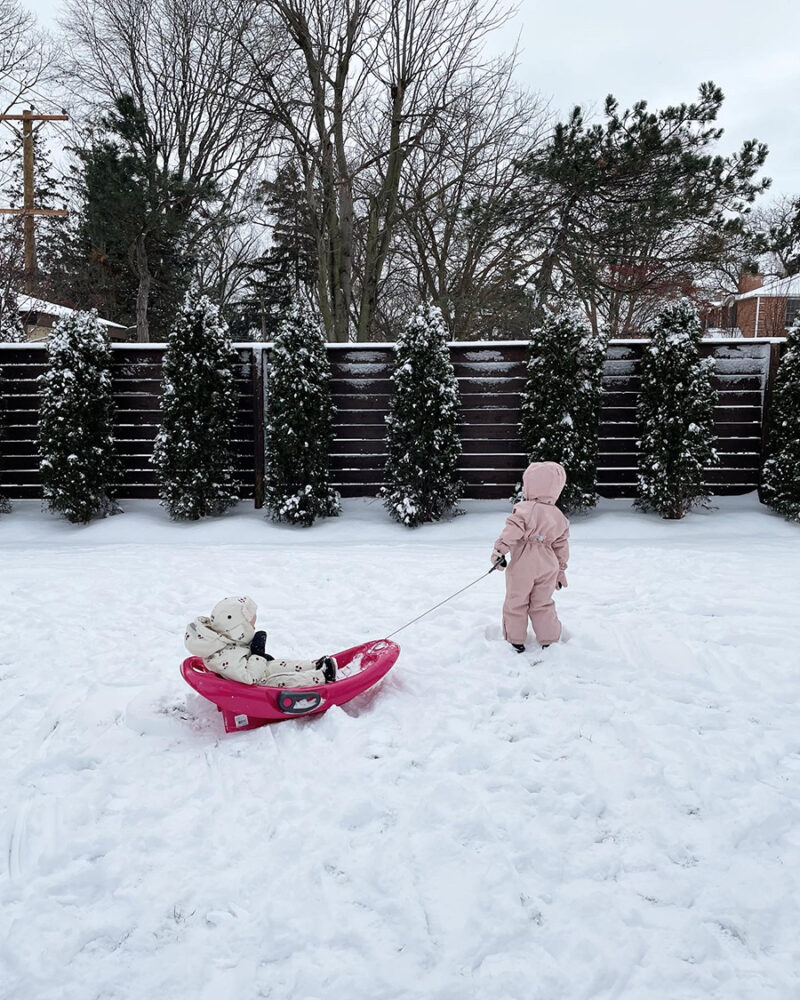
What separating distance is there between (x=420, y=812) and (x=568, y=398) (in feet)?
19.8

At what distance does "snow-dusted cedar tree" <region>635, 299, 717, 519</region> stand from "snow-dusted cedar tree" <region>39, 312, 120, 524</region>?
662cm

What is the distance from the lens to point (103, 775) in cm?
305

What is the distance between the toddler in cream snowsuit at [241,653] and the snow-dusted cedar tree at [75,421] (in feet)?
17.3

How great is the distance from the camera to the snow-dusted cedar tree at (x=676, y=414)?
770 cm

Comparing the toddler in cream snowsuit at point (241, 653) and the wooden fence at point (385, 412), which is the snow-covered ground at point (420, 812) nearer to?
the toddler in cream snowsuit at point (241, 653)

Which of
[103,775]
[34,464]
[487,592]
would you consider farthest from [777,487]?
[34,464]

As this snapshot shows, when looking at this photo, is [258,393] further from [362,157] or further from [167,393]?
[362,157]

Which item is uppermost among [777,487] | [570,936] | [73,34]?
[73,34]

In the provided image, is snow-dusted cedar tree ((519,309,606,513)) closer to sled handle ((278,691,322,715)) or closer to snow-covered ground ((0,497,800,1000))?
snow-covered ground ((0,497,800,1000))

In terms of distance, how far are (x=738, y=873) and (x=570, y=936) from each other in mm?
721

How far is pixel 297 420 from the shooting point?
26.0 ft

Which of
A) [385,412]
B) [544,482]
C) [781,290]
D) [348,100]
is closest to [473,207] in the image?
[348,100]

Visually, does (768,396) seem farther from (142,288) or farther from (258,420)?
(142,288)

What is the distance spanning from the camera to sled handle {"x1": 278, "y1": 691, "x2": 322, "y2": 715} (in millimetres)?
3391
